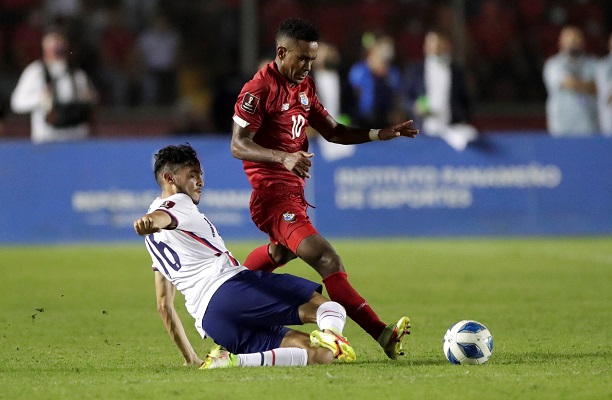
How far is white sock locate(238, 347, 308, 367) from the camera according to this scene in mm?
6680

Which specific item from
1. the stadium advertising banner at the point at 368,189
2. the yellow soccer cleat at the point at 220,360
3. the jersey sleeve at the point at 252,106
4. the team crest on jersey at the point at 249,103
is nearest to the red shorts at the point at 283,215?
the jersey sleeve at the point at 252,106

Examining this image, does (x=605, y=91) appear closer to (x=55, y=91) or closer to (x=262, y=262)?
(x=55, y=91)

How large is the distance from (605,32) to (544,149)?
6.97 metres

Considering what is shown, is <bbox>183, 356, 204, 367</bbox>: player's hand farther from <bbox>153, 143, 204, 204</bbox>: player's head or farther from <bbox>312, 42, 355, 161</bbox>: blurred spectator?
<bbox>312, 42, 355, 161</bbox>: blurred spectator

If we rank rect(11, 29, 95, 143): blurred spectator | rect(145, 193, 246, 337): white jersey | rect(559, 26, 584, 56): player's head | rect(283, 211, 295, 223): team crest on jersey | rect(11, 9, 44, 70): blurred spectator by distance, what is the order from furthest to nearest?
rect(11, 9, 44, 70): blurred spectator → rect(559, 26, 584, 56): player's head → rect(11, 29, 95, 143): blurred spectator → rect(283, 211, 295, 223): team crest on jersey → rect(145, 193, 246, 337): white jersey

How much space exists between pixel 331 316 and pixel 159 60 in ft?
49.3

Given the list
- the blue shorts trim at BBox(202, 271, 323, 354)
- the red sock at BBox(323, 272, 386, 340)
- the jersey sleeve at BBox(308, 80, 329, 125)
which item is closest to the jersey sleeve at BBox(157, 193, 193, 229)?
the blue shorts trim at BBox(202, 271, 323, 354)

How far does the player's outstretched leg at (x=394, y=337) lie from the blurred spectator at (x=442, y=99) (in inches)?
374

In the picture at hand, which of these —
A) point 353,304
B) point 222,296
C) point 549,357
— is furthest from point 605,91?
point 222,296

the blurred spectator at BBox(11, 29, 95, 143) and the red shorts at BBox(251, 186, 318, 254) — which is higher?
the blurred spectator at BBox(11, 29, 95, 143)

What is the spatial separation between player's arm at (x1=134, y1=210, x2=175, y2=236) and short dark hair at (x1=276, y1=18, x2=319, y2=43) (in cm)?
168

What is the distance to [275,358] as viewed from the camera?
668 centimetres

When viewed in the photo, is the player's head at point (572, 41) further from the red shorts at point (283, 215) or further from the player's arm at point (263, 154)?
the player's arm at point (263, 154)

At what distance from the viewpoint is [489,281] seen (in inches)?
470
